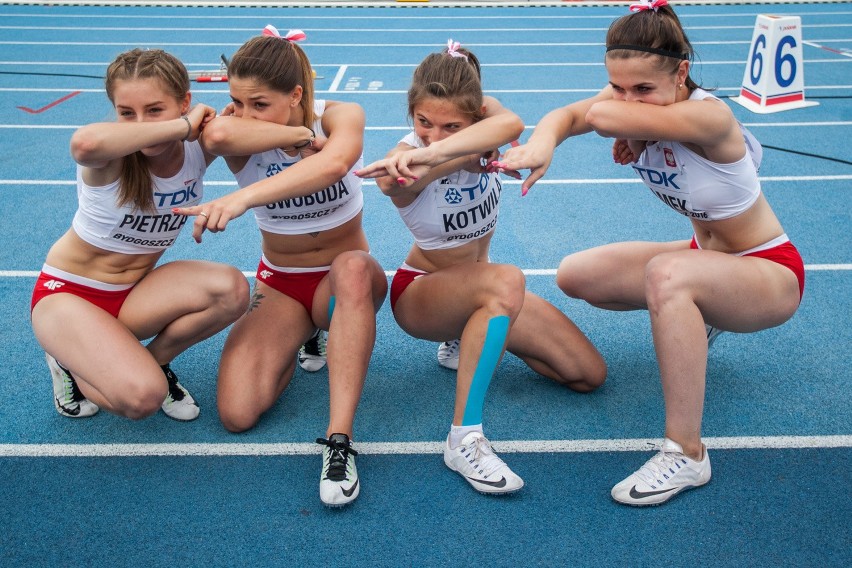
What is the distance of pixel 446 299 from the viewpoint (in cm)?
289

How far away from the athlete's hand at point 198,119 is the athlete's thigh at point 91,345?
75 cm

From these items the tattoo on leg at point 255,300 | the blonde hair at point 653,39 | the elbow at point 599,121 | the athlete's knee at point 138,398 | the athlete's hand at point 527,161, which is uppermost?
the blonde hair at point 653,39

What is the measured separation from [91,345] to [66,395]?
1.46 ft

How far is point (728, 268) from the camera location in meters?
2.69

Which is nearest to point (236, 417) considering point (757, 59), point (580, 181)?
point (580, 181)

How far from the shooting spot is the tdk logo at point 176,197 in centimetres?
291

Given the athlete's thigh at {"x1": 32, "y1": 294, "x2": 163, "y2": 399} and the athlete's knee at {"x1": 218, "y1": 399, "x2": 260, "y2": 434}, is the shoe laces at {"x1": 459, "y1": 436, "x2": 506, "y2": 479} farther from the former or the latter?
the athlete's thigh at {"x1": 32, "y1": 294, "x2": 163, "y2": 399}

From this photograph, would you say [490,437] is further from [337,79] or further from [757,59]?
[337,79]

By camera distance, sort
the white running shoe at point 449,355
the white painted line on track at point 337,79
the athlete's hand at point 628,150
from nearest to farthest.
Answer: the athlete's hand at point 628,150, the white running shoe at point 449,355, the white painted line on track at point 337,79

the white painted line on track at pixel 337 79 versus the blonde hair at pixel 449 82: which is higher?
the blonde hair at pixel 449 82

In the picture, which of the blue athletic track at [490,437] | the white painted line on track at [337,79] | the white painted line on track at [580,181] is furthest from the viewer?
the white painted line on track at [337,79]

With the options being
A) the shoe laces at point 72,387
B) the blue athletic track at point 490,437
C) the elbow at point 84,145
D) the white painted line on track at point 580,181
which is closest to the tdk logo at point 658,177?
the blue athletic track at point 490,437

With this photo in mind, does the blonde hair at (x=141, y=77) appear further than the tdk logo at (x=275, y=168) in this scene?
No

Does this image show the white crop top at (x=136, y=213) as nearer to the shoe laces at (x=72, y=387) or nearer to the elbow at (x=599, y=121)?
the shoe laces at (x=72, y=387)
